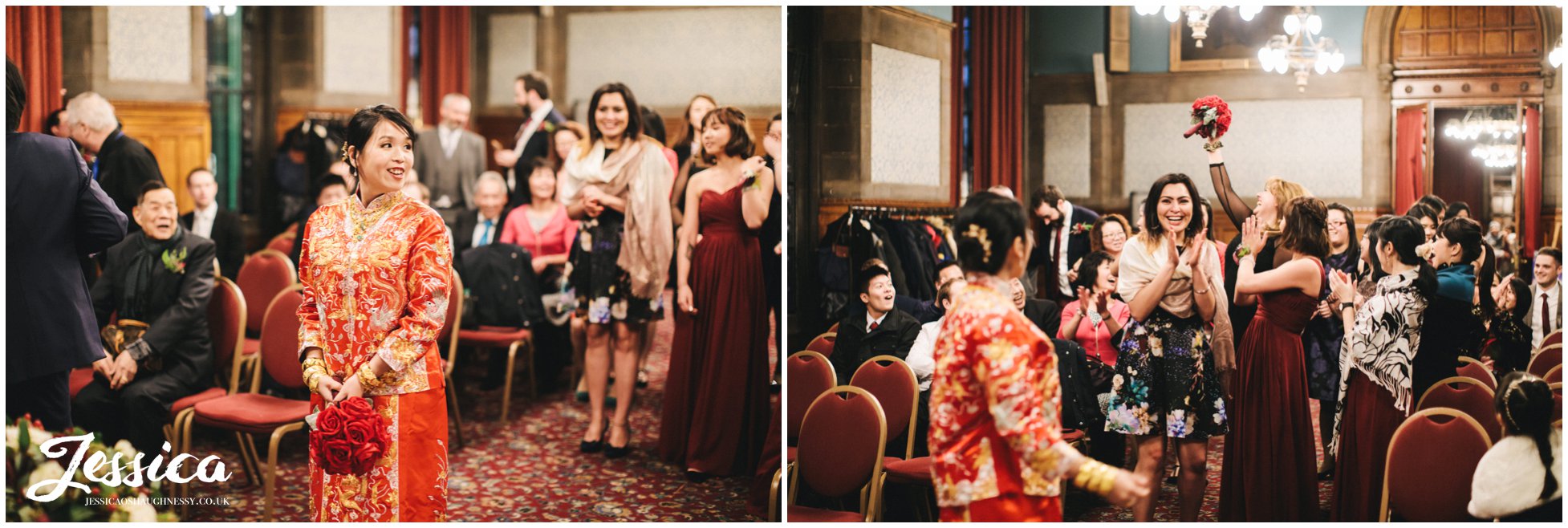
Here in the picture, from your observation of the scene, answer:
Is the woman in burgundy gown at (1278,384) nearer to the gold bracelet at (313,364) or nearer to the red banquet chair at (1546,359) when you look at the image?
the red banquet chair at (1546,359)

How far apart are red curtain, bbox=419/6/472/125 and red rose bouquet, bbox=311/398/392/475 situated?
7.55m

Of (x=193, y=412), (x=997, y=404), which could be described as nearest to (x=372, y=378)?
(x=997, y=404)

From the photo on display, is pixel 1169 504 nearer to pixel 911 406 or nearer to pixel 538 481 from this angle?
pixel 911 406

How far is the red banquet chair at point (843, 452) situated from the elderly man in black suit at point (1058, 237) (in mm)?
642

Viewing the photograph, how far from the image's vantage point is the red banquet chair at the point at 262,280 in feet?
15.0

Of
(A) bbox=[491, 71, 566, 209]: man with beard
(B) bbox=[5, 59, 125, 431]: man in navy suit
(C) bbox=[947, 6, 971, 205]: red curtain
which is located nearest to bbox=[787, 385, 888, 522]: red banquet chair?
(C) bbox=[947, 6, 971, 205]: red curtain

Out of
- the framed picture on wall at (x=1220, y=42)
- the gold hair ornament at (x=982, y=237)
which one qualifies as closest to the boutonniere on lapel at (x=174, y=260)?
the gold hair ornament at (x=982, y=237)

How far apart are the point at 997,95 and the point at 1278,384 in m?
1.15

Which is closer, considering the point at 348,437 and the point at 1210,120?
the point at 348,437

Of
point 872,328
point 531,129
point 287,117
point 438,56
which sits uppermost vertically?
point 438,56

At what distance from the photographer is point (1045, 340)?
7.06ft

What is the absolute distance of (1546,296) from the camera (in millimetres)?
3375

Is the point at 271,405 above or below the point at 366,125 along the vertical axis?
below

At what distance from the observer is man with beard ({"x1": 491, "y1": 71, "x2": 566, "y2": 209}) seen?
255 inches
